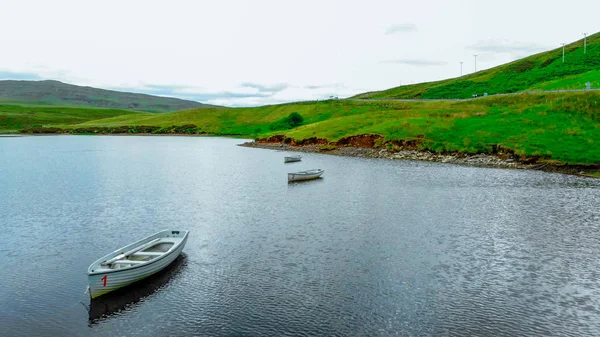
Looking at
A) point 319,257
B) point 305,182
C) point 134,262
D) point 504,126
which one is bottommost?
point 319,257

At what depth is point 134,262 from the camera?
28859 mm

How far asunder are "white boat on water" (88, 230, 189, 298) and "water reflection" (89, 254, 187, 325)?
1.17 ft

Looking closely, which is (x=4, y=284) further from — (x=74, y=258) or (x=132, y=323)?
(x=132, y=323)

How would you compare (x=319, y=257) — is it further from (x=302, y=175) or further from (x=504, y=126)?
(x=504, y=126)

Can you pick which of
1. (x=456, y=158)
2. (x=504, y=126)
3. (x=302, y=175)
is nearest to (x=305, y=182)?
(x=302, y=175)

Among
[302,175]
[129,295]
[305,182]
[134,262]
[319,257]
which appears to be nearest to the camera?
[129,295]

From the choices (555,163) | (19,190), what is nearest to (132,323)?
(19,190)

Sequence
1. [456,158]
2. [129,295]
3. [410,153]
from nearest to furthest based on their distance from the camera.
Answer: [129,295] < [456,158] < [410,153]

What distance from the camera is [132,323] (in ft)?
77.2

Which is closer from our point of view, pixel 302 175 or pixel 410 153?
pixel 302 175

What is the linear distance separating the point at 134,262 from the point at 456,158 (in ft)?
240

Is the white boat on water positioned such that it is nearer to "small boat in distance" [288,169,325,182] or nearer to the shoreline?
"small boat in distance" [288,169,325,182]

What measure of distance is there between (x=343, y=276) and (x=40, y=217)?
34801mm

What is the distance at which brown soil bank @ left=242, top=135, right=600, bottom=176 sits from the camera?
74.0 meters
